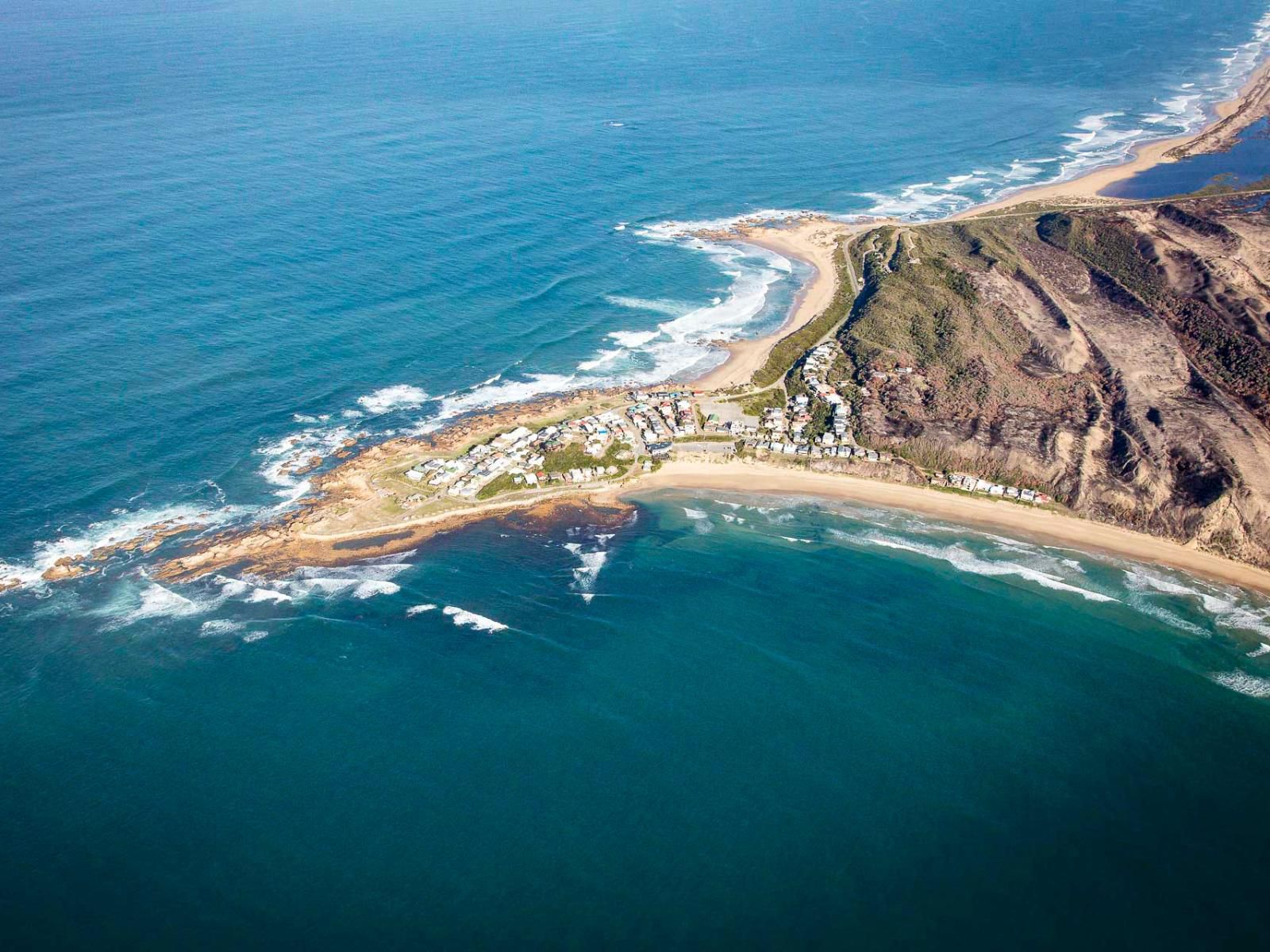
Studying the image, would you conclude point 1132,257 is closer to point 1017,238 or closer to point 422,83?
point 1017,238

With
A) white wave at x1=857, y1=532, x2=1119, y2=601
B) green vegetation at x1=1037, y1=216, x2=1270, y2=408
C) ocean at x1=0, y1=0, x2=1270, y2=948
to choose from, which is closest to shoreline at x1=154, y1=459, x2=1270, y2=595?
ocean at x1=0, y1=0, x2=1270, y2=948

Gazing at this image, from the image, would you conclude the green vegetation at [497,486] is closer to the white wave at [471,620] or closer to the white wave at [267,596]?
the white wave at [471,620]

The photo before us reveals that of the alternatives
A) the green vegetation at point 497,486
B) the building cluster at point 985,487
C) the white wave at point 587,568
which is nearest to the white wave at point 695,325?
the green vegetation at point 497,486

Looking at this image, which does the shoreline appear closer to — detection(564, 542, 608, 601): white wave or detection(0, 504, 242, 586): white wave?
detection(0, 504, 242, 586): white wave

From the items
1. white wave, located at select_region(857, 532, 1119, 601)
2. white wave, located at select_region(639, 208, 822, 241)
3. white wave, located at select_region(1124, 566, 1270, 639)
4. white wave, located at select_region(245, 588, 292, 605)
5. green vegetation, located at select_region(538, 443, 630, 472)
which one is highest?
white wave, located at select_region(639, 208, 822, 241)

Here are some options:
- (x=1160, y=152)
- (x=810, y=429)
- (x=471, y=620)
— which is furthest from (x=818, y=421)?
(x=1160, y=152)

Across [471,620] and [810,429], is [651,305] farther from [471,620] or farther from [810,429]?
[471,620]
